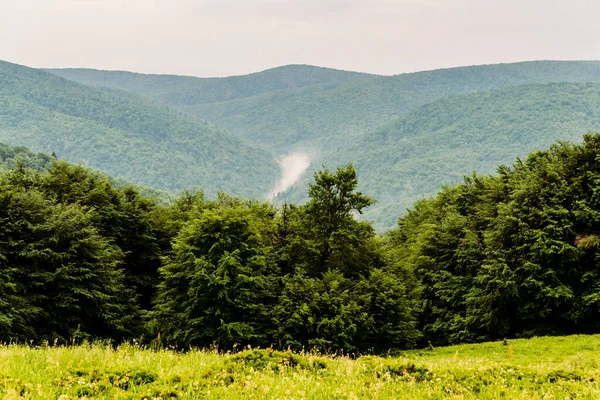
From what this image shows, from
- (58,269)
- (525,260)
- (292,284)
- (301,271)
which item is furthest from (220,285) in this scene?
(525,260)

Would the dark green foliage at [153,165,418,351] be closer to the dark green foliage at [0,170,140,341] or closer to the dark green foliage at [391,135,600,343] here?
the dark green foliage at [0,170,140,341]

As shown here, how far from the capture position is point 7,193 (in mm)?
34094

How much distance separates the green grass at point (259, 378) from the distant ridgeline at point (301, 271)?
1825 cm

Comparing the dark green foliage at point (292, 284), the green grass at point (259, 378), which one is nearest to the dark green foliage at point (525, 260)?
the dark green foliage at point (292, 284)

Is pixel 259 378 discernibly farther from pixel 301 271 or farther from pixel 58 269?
pixel 58 269

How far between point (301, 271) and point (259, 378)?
87.7ft

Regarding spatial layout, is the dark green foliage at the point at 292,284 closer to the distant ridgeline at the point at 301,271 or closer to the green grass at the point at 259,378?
the distant ridgeline at the point at 301,271

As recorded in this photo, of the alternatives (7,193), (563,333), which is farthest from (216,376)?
(563,333)

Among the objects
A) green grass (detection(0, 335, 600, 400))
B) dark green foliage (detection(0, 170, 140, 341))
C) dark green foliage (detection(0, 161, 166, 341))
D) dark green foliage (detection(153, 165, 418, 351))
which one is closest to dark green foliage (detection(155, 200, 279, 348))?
dark green foliage (detection(153, 165, 418, 351))

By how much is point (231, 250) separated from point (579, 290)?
86.5 feet

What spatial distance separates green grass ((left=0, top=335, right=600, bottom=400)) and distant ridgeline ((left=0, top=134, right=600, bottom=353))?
1825 centimetres

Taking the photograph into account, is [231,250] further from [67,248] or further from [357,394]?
[357,394]

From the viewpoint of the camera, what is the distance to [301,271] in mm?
35156

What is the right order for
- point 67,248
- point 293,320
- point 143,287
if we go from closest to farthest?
point 293,320 < point 67,248 < point 143,287
